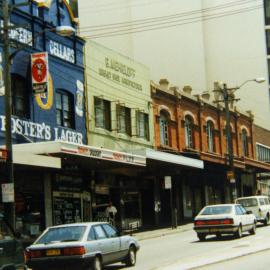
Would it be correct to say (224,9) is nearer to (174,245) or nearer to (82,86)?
(82,86)

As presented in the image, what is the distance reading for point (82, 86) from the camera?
105 feet

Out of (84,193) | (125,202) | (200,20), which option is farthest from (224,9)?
(84,193)

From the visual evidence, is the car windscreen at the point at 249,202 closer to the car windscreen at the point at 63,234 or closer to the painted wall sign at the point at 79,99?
the painted wall sign at the point at 79,99

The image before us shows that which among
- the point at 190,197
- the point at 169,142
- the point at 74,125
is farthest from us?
the point at 190,197

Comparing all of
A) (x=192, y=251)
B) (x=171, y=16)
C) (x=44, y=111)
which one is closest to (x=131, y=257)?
(x=192, y=251)

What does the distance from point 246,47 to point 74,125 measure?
36633 mm

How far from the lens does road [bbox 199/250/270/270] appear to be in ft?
51.0

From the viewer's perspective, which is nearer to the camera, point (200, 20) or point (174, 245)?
point (174, 245)

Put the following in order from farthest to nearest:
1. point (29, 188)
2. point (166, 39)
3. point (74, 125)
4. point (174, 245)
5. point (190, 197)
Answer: point (166, 39) → point (190, 197) → point (74, 125) → point (29, 188) → point (174, 245)

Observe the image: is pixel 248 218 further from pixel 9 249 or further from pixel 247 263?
pixel 9 249

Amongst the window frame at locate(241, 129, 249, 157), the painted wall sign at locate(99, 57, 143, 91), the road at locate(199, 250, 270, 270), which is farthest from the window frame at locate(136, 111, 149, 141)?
the road at locate(199, 250, 270, 270)

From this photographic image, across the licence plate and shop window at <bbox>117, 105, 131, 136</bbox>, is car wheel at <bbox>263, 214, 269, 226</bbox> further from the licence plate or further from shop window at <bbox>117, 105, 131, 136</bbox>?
the licence plate

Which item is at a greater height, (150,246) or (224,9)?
(224,9)

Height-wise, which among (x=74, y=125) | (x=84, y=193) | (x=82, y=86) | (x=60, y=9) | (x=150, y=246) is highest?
(x=60, y=9)
